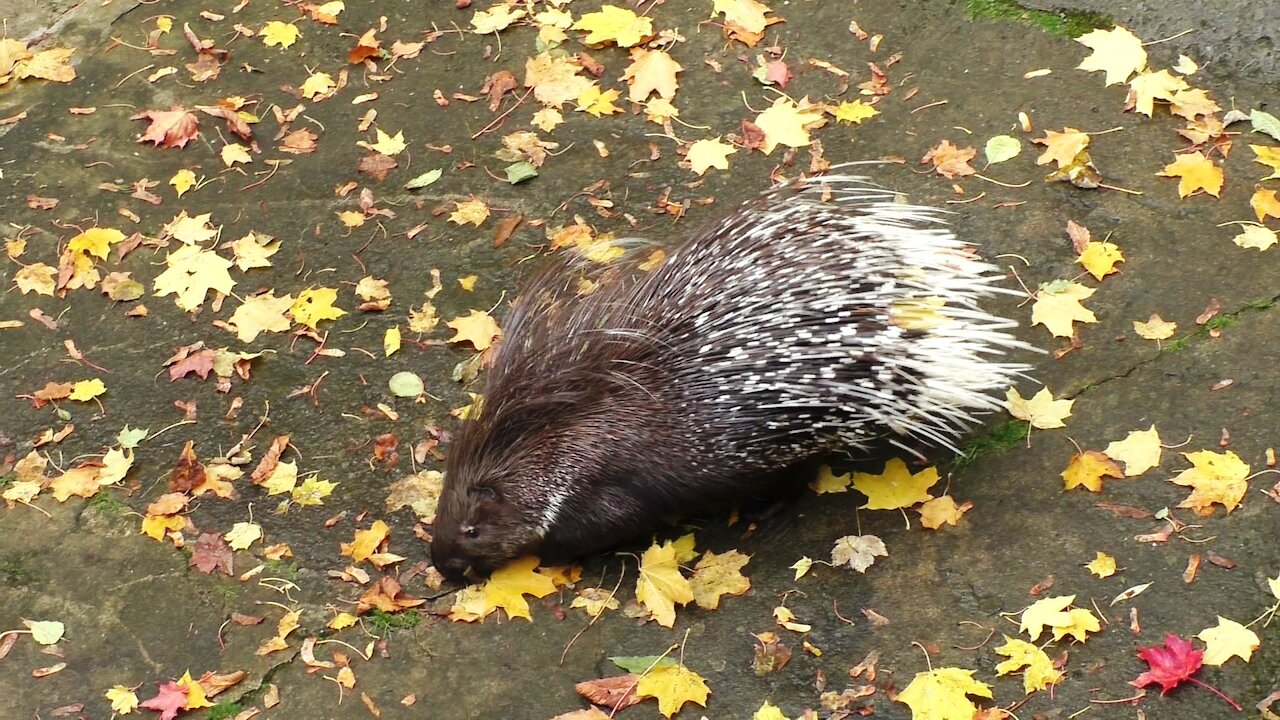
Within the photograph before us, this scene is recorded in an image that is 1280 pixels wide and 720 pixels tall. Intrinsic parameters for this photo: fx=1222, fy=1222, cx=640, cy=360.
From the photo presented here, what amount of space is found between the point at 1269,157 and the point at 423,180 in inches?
127

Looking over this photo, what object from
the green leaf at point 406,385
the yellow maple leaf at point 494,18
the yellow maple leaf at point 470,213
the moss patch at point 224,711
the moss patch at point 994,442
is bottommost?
the moss patch at point 224,711

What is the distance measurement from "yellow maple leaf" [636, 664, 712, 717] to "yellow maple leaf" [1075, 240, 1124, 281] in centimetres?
197

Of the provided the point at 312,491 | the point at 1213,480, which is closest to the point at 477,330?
the point at 312,491

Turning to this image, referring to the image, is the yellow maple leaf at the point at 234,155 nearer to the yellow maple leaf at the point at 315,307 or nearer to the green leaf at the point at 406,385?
the yellow maple leaf at the point at 315,307

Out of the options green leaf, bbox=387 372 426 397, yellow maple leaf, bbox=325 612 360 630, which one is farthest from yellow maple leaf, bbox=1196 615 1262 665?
green leaf, bbox=387 372 426 397

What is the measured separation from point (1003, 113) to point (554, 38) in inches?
80.0

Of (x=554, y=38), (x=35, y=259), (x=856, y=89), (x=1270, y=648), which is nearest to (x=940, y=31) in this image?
(x=856, y=89)

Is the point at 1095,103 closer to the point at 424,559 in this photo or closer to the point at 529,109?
the point at 529,109

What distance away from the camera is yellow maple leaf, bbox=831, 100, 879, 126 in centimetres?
491

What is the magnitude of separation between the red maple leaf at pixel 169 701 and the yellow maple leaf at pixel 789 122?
2.90m

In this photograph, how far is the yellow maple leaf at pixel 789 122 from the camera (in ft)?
16.1

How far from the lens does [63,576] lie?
3951 millimetres

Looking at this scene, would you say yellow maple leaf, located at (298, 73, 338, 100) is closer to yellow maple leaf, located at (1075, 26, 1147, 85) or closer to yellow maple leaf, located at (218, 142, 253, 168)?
yellow maple leaf, located at (218, 142, 253, 168)

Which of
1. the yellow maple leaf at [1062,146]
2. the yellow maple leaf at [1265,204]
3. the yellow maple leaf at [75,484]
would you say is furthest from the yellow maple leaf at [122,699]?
the yellow maple leaf at [1265,204]
